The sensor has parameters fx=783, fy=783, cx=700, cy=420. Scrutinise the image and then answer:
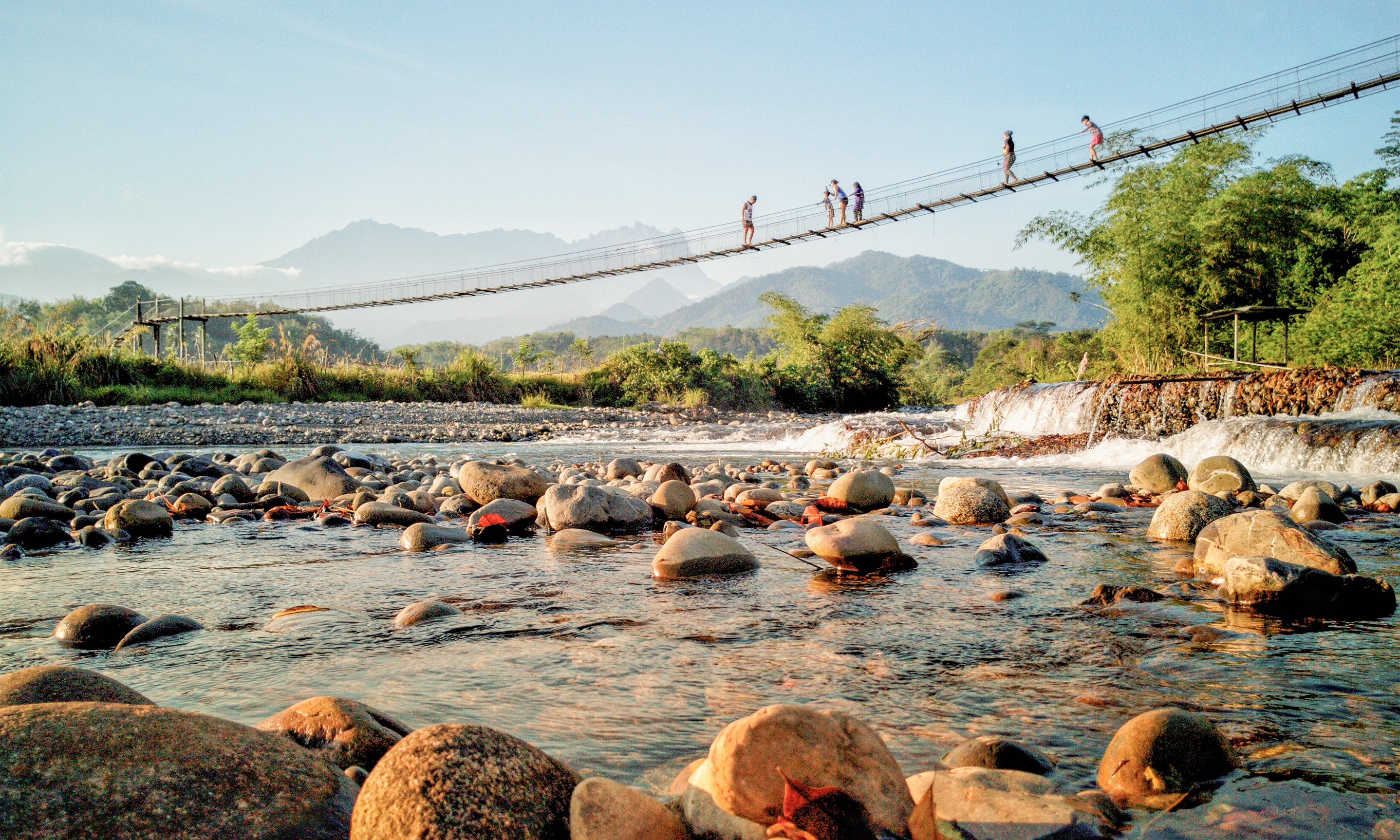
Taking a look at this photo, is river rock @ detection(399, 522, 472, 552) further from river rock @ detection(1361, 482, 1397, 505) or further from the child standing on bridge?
the child standing on bridge

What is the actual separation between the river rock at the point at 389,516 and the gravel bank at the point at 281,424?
11144 mm

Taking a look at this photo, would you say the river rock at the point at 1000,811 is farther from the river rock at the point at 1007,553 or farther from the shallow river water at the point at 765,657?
the river rock at the point at 1007,553

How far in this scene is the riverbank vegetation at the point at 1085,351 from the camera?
20.3 metres

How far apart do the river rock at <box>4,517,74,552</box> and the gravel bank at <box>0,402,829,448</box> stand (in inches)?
441

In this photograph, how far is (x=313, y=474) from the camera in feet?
23.7

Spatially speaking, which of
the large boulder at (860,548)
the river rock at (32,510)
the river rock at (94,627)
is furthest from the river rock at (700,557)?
the river rock at (32,510)

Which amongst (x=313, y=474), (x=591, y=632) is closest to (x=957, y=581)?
(x=591, y=632)

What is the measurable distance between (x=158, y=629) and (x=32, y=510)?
3.46m

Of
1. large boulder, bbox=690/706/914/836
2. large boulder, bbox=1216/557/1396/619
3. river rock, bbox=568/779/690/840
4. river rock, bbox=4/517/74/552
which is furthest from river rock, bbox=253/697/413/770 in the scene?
river rock, bbox=4/517/74/552

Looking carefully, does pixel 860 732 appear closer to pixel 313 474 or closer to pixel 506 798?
pixel 506 798

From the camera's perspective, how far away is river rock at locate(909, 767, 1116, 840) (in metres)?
1.46

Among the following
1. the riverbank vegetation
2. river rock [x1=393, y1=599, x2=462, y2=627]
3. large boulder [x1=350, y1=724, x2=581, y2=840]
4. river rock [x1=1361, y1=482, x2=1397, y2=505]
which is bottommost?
river rock [x1=1361, y1=482, x2=1397, y2=505]

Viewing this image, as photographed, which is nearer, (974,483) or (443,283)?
(974,483)

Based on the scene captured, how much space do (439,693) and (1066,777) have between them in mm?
1738
